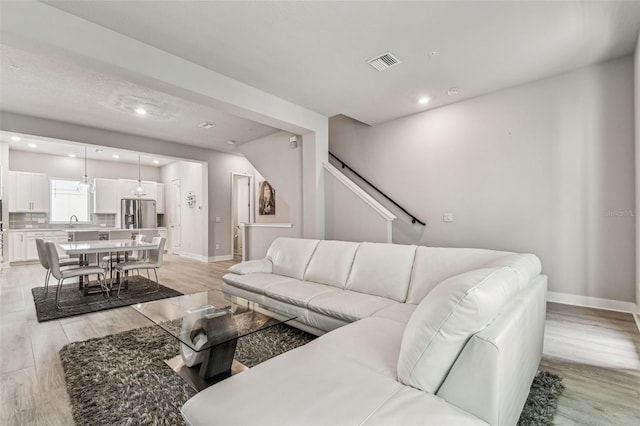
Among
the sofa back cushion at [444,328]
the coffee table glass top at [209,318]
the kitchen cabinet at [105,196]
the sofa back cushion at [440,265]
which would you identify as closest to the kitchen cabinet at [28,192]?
the kitchen cabinet at [105,196]

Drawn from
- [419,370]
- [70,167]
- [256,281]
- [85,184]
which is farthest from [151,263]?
[70,167]

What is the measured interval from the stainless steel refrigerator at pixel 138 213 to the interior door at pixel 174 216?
53cm

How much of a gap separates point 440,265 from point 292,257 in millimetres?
1730

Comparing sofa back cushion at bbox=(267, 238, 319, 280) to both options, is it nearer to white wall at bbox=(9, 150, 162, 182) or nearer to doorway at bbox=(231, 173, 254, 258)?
doorway at bbox=(231, 173, 254, 258)

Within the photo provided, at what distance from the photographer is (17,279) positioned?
5375 mm

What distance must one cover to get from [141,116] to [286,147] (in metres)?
2.54

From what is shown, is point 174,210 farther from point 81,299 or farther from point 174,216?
point 81,299

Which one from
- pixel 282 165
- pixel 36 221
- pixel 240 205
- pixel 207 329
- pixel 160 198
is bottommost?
pixel 207 329

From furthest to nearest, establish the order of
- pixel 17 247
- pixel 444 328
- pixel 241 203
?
pixel 241 203
pixel 17 247
pixel 444 328

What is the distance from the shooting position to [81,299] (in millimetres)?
4043

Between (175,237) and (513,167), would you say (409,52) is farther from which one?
(175,237)

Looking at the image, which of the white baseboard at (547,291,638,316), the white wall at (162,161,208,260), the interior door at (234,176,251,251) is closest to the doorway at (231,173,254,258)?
the interior door at (234,176,251,251)

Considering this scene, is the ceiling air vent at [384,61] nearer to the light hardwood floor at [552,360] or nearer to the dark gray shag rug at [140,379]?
the dark gray shag rug at [140,379]

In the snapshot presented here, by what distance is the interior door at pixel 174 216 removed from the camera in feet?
30.3
